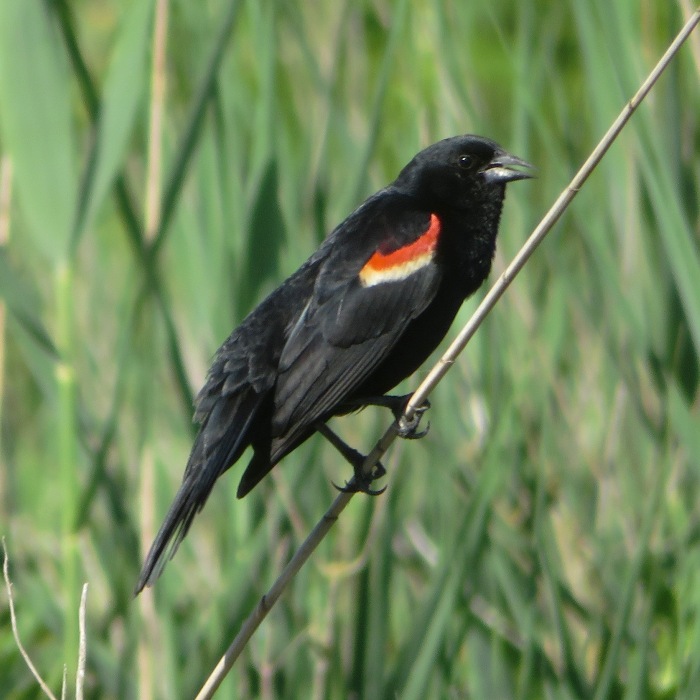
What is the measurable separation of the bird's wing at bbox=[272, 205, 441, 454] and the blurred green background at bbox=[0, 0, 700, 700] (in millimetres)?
111

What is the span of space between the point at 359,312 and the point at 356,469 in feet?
1.09

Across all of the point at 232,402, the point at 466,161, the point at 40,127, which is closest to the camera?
the point at 40,127

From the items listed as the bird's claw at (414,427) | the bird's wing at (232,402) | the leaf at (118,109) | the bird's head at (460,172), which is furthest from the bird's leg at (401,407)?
the leaf at (118,109)

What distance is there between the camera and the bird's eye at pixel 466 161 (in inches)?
94.8

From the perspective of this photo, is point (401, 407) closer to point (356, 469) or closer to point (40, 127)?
point (356, 469)

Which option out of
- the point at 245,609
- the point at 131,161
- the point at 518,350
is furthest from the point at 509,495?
the point at 131,161

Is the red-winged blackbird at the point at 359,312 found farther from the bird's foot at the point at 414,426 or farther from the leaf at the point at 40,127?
the leaf at the point at 40,127

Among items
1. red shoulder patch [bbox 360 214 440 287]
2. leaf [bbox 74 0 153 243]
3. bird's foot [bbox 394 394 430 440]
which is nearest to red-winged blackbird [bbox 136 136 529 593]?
red shoulder patch [bbox 360 214 440 287]

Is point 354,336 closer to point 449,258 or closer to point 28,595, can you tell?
point 449,258

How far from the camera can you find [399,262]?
226cm

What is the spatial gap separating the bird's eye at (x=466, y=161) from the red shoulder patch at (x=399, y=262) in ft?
0.70

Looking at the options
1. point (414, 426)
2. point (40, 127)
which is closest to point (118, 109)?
point (40, 127)

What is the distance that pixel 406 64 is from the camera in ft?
8.94

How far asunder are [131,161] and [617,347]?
5.92 feet
